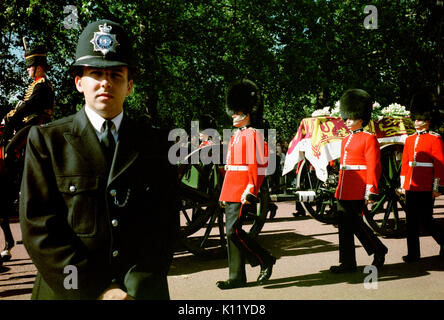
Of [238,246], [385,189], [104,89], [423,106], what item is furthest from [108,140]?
[385,189]

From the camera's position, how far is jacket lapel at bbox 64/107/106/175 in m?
1.81

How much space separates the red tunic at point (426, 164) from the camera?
609 centimetres

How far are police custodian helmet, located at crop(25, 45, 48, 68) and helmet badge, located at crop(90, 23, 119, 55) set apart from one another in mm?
3734

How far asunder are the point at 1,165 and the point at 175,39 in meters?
9.68

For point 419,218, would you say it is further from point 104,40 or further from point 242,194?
point 104,40

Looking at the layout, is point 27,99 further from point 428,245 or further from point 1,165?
point 428,245

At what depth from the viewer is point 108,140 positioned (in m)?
1.85

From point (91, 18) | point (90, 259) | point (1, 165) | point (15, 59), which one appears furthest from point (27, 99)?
point (15, 59)

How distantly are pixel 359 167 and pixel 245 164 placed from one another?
5.29 feet

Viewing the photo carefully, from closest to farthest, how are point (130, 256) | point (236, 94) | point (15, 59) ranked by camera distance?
1. point (130, 256)
2. point (236, 94)
3. point (15, 59)

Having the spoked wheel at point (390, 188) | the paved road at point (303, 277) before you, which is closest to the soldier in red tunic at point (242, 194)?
the paved road at point (303, 277)

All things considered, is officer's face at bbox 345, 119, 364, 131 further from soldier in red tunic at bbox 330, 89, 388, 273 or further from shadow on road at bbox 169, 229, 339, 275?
shadow on road at bbox 169, 229, 339, 275

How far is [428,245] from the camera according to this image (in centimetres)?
704

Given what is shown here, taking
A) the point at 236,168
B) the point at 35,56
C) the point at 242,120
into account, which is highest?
the point at 35,56
